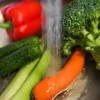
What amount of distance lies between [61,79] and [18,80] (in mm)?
133

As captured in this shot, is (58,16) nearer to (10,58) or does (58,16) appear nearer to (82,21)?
(82,21)

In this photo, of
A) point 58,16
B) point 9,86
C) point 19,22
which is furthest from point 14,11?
Answer: point 9,86

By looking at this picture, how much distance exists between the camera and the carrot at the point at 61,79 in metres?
0.93

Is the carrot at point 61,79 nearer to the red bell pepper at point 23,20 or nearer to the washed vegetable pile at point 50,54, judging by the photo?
the washed vegetable pile at point 50,54

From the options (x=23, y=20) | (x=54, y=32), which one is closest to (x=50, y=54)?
(x=54, y=32)

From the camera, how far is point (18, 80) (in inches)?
39.0

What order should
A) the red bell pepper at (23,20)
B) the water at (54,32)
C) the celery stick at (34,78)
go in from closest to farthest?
1. the celery stick at (34,78)
2. the water at (54,32)
3. the red bell pepper at (23,20)

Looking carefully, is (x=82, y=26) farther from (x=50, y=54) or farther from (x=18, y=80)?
(x=18, y=80)

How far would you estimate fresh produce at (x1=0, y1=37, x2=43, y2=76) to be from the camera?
3.34 ft

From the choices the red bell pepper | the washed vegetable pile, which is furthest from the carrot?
the red bell pepper

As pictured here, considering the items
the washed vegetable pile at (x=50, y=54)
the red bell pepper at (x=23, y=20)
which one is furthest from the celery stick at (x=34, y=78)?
the red bell pepper at (x=23, y=20)

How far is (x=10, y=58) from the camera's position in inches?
40.2

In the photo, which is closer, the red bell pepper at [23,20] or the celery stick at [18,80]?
the celery stick at [18,80]

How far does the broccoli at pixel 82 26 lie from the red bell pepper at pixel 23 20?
14 centimetres
